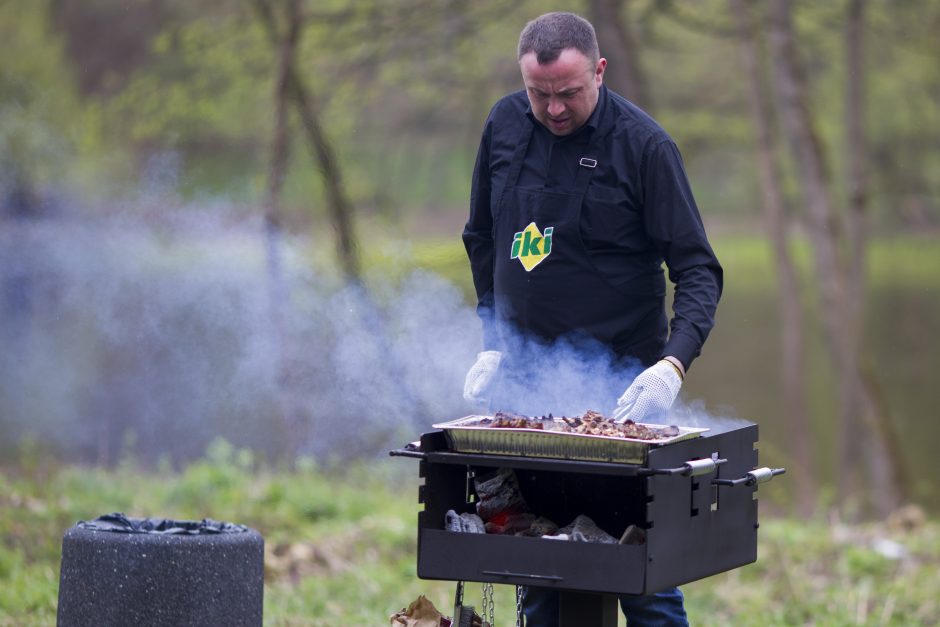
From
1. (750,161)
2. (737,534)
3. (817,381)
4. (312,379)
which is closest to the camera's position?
(737,534)

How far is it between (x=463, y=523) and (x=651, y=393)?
58 cm

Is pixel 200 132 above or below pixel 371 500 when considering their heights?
above

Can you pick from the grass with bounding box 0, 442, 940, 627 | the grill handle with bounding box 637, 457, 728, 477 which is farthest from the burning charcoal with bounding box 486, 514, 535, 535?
the grass with bounding box 0, 442, 940, 627

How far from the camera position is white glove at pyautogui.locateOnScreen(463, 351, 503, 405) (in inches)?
135

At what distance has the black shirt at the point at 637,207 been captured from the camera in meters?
3.29

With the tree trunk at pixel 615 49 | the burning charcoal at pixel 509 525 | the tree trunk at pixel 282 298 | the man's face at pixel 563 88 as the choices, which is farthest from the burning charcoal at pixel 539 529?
the tree trunk at pixel 615 49

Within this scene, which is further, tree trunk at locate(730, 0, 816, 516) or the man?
tree trunk at locate(730, 0, 816, 516)

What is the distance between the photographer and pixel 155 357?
35.3 ft

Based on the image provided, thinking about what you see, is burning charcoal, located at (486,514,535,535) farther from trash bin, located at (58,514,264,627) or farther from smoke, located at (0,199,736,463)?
smoke, located at (0,199,736,463)

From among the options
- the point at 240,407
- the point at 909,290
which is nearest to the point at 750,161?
the point at 909,290

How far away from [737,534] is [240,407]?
7966 mm

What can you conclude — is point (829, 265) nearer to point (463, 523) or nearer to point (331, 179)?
point (331, 179)

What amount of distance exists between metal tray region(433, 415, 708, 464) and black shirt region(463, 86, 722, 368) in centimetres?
47

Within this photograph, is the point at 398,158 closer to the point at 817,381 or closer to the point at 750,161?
the point at 750,161
